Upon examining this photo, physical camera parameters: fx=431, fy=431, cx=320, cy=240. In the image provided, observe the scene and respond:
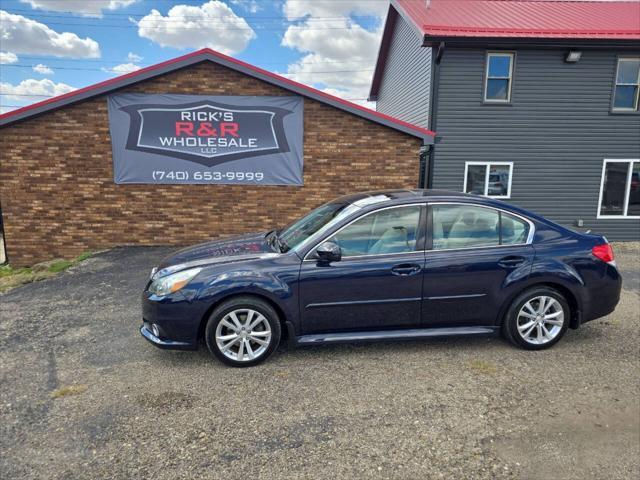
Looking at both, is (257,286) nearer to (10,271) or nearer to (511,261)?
(511,261)

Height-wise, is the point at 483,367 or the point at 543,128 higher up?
the point at 543,128

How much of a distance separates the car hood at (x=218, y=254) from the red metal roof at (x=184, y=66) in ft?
17.0

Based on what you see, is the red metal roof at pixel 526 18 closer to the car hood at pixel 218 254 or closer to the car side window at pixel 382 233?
the car side window at pixel 382 233

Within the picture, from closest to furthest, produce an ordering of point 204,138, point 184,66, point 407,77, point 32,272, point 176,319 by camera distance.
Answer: point 176,319 < point 32,272 < point 184,66 < point 204,138 < point 407,77

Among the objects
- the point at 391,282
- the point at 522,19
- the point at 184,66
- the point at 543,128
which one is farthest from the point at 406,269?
the point at 522,19

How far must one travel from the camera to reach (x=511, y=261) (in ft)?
13.2

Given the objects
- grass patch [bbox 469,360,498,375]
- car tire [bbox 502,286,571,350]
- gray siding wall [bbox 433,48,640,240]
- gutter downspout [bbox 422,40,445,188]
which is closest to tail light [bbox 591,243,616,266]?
car tire [bbox 502,286,571,350]

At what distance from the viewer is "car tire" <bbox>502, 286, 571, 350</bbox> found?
13.3ft

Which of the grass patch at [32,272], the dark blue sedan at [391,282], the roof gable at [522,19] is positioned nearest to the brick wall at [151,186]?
the grass patch at [32,272]

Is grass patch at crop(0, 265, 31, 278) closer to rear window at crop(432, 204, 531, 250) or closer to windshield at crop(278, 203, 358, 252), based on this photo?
windshield at crop(278, 203, 358, 252)

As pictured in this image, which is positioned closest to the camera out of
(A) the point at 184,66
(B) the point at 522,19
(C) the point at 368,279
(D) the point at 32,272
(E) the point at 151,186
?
(C) the point at 368,279

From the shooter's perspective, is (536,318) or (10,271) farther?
(10,271)

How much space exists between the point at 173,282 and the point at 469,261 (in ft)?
8.74

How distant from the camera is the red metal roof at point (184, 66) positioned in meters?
8.41
